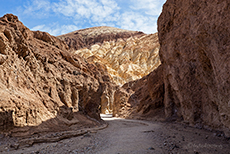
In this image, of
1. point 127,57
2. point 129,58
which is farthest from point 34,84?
point 129,58

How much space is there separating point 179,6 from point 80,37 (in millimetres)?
103316

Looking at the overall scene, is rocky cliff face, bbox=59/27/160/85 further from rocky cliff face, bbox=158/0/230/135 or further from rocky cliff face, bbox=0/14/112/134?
rocky cliff face, bbox=0/14/112/134

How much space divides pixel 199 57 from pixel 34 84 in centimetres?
1209

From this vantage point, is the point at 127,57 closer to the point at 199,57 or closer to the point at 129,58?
the point at 129,58

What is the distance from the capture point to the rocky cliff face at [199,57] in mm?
Result: 7152

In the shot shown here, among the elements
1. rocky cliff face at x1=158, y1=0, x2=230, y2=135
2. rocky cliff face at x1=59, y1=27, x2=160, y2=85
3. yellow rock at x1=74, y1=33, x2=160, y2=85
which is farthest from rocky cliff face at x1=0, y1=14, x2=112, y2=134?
rocky cliff face at x1=59, y1=27, x2=160, y2=85

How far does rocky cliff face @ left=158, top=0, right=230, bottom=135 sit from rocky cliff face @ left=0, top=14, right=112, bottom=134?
1039 centimetres

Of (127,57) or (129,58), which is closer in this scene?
(127,57)

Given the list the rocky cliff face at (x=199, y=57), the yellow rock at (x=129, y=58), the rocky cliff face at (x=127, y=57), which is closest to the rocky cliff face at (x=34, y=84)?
the rocky cliff face at (x=199, y=57)

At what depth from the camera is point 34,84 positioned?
1141 centimetres

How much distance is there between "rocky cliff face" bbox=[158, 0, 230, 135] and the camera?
715 cm

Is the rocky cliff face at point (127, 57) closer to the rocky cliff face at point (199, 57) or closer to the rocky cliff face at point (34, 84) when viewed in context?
the rocky cliff face at point (199, 57)

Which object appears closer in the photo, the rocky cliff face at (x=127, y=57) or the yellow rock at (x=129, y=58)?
the yellow rock at (x=129, y=58)

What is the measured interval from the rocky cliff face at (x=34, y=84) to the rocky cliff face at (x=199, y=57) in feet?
34.1
